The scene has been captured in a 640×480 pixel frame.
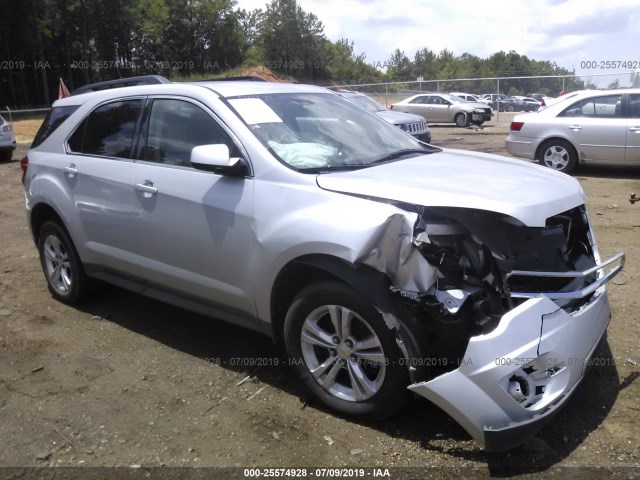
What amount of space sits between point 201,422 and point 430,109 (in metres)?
23.4

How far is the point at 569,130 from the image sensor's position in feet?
34.8

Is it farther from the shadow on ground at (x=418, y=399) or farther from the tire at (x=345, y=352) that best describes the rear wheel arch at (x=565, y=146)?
the tire at (x=345, y=352)

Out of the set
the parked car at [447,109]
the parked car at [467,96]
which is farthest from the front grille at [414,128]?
the parked car at [467,96]

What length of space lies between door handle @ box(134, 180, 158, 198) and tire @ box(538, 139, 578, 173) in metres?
8.56

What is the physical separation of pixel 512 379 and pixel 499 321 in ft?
0.90

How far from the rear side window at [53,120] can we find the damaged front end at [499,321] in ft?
11.6

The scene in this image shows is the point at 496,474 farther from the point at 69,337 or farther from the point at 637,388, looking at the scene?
the point at 69,337

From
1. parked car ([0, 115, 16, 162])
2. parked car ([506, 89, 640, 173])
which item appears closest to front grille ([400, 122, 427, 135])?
parked car ([506, 89, 640, 173])

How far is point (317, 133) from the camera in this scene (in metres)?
3.88

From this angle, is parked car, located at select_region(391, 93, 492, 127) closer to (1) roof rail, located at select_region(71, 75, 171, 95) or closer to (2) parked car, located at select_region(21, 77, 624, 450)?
(1) roof rail, located at select_region(71, 75, 171, 95)

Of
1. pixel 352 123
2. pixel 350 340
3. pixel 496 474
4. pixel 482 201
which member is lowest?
pixel 496 474

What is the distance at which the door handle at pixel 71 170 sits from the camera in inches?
186

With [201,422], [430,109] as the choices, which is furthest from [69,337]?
[430,109]

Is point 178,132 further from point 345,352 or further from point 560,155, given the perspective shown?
point 560,155
